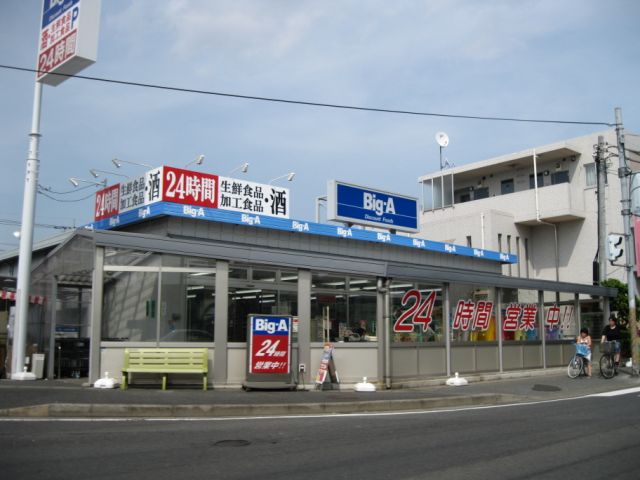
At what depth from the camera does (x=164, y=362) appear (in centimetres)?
1532

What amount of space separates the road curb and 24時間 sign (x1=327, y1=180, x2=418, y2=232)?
1309cm

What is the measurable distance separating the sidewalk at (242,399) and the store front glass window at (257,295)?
1697 millimetres

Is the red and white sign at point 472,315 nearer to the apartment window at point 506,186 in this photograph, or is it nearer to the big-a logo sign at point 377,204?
the big-a logo sign at point 377,204

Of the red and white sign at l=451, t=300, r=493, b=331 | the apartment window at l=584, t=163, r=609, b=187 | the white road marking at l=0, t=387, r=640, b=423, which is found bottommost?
the white road marking at l=0, t=387, r=640, b=423

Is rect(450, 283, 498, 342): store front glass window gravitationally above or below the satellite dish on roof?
below

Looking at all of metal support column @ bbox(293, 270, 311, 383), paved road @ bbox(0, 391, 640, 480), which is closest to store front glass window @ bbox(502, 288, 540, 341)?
metal support column @ bbox(293, 270, 311, 383)

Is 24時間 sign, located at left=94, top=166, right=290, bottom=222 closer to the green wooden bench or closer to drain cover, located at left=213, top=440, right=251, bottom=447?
the green wooden bench

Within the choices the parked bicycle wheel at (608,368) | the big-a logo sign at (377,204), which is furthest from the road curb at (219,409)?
the big-a logo sign at (377,204)

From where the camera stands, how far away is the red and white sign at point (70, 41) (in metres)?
17.9

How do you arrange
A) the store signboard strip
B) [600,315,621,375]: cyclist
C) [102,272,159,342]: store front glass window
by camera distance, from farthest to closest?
the store signboard strip → [600,315,621,375]: cyclist → [102,272,159,342]: store front glass window

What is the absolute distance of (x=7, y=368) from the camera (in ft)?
59.9

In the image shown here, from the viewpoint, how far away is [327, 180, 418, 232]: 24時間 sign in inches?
1064

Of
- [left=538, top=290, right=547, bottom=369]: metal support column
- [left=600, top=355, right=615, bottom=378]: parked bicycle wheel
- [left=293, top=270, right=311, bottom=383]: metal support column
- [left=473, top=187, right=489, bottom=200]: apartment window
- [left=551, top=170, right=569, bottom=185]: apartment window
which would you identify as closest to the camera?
[left=293, top=270, right=311, bottom=383]: metal support column

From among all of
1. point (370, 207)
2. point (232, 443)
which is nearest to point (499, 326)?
point (370, 207)
